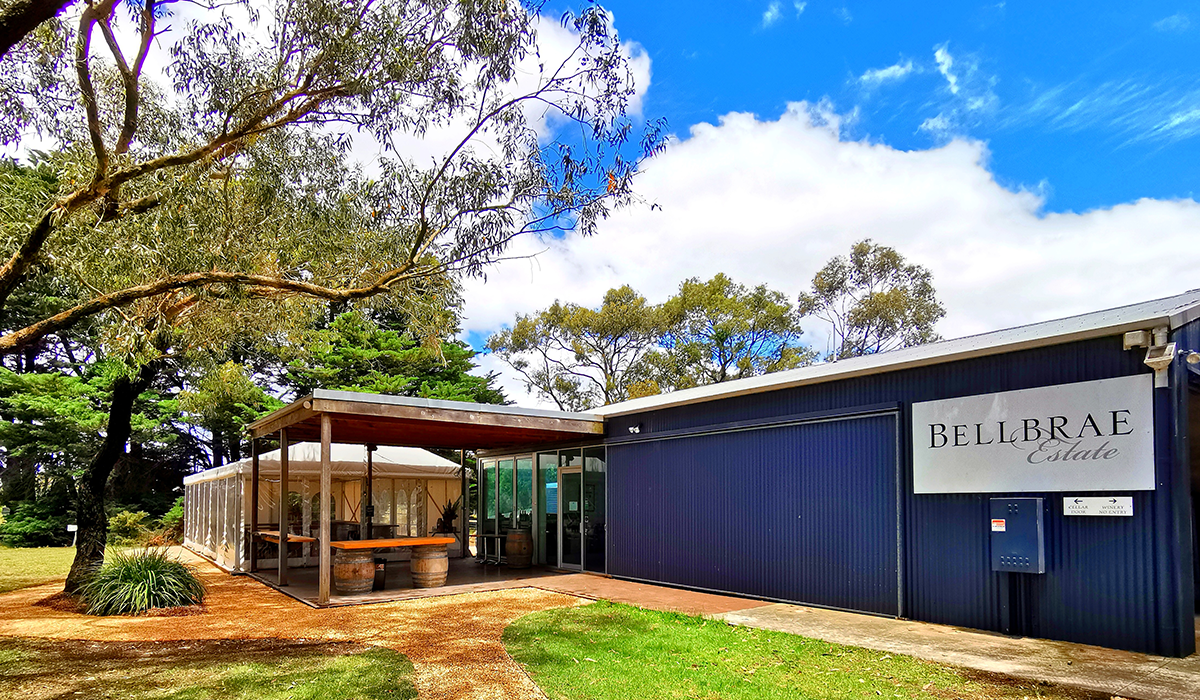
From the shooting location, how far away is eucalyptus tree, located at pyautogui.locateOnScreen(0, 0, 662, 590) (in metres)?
7.81

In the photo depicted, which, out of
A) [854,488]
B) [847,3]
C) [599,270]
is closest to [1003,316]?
[599,270]

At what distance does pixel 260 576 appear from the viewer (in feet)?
46.3

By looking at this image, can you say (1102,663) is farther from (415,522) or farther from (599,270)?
(599,270)

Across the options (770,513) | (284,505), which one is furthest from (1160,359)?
(284,505)

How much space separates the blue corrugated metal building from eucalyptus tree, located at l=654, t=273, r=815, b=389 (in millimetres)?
18068

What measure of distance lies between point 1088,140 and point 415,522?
19.8 metres

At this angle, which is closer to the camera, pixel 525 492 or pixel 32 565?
pixel 525 492

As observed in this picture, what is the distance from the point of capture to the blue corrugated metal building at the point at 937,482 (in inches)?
272

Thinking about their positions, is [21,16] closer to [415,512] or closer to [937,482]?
[937,482]

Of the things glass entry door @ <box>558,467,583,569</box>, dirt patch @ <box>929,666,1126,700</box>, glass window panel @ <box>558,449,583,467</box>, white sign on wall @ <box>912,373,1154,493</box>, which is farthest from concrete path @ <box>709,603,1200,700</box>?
glass window panel @ <box>558,449,583,467</box>

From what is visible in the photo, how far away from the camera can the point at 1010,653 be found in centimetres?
687

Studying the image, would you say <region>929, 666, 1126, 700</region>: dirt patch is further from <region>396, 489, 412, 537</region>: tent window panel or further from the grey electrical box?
<region>396, 489, 412, 537</region>: tent window panel

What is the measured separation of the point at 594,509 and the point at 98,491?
791 centimetres

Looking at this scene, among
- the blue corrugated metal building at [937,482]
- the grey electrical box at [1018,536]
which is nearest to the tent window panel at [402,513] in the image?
the blue corrugated metal building at [937,482]
